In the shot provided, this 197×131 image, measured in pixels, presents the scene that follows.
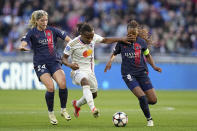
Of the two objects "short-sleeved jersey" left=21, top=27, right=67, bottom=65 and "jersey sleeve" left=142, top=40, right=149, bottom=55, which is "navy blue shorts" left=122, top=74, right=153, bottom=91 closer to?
"jersey sleeve" left=142, top=40, right=149, bottom=55

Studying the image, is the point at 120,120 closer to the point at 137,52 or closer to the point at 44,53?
the point at 137,52

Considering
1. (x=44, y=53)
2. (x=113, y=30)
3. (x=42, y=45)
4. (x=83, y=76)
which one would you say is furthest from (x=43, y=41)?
(x=113, y=30)

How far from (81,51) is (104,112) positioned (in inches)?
137

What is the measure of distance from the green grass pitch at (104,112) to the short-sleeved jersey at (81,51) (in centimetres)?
130

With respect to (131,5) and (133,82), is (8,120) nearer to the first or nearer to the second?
(133,82)

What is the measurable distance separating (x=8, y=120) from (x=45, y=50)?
1887 millimetres

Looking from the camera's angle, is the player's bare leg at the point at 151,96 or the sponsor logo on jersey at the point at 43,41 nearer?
the sponsor logo on jersey at the point at 43,41

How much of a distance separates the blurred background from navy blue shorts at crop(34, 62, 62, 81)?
11.5 metres

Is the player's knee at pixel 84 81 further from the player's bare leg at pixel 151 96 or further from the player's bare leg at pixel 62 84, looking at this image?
the player's bare leg at pixel 151 96

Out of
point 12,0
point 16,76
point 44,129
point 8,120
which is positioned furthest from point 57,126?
point 12,0

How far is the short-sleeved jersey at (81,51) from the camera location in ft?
40.8

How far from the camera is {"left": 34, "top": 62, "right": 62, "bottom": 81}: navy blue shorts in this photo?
40.9ft

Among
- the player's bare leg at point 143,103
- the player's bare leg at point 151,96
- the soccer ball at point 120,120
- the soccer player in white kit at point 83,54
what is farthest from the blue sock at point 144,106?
the soccer player in white kit at point 83,54

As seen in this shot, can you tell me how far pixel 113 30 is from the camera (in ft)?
88.5
